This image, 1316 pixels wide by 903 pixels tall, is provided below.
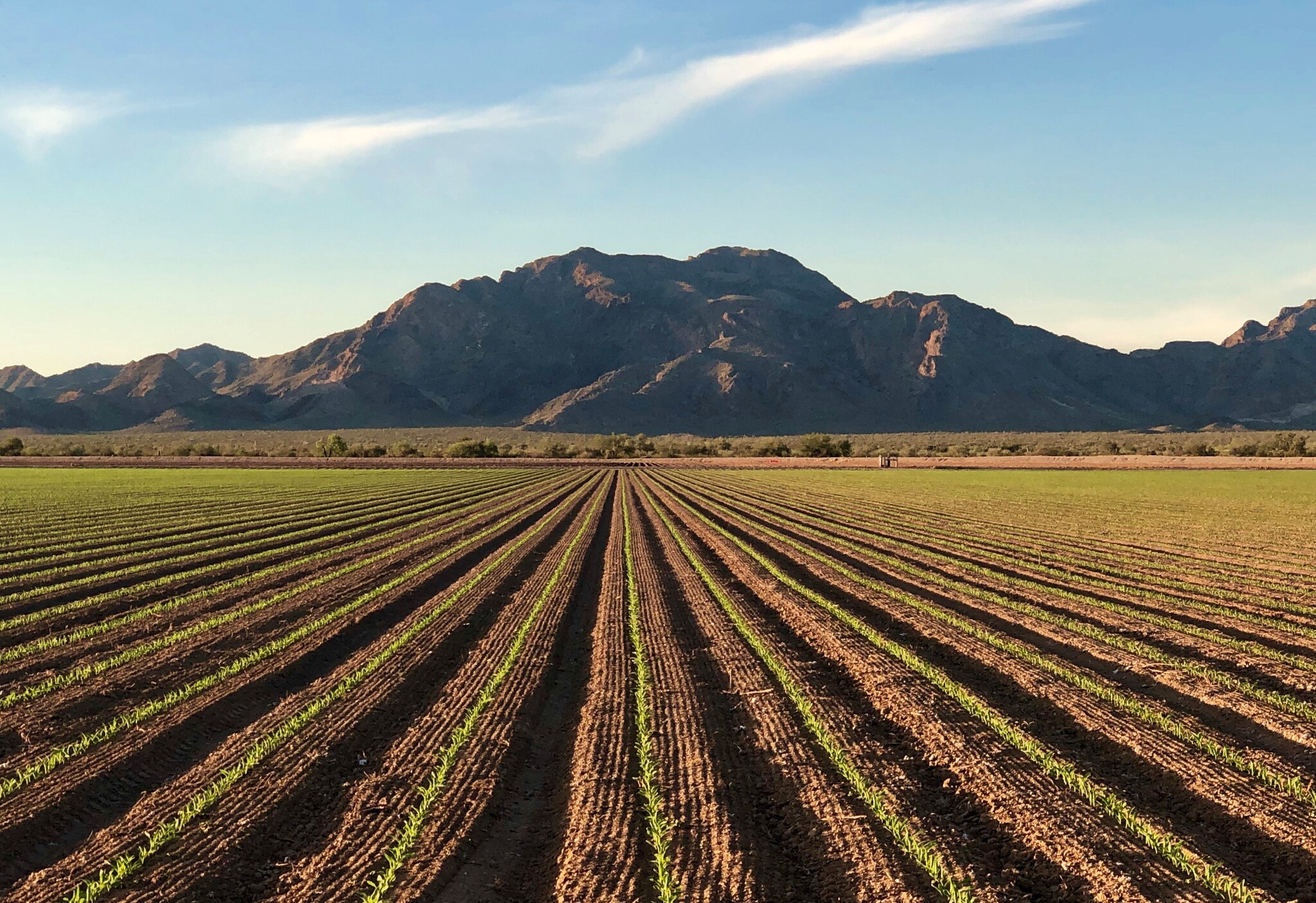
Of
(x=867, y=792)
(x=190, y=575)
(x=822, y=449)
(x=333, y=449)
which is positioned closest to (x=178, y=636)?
(x=190, y=575)

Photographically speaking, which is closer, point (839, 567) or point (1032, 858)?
point (1032, 858)

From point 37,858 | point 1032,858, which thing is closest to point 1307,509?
point 1032,858

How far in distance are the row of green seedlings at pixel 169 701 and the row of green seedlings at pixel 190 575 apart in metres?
4.40

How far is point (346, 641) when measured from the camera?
12.5m

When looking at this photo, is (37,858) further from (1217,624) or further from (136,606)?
(1217,624)

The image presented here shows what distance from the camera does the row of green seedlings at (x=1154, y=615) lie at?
11.3 m

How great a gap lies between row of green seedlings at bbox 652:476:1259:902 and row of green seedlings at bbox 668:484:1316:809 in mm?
1383

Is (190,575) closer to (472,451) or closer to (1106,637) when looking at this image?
(1106,637)

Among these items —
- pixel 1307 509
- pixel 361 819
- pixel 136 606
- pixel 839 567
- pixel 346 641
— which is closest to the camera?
pixel 361 819

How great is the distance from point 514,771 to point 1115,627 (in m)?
10.0

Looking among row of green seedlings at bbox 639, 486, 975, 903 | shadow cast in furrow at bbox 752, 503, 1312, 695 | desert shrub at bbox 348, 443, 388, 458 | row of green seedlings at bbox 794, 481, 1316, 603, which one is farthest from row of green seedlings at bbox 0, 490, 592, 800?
desert shrub at bbox 348, 443, 388, 458

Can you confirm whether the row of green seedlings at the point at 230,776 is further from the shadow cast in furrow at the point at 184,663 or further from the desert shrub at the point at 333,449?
the desert shrub at the point at 333,449

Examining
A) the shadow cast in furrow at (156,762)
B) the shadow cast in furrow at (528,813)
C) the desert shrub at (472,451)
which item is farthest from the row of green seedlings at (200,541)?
the desert shrub at (472,451)

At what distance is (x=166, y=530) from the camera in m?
26.4
